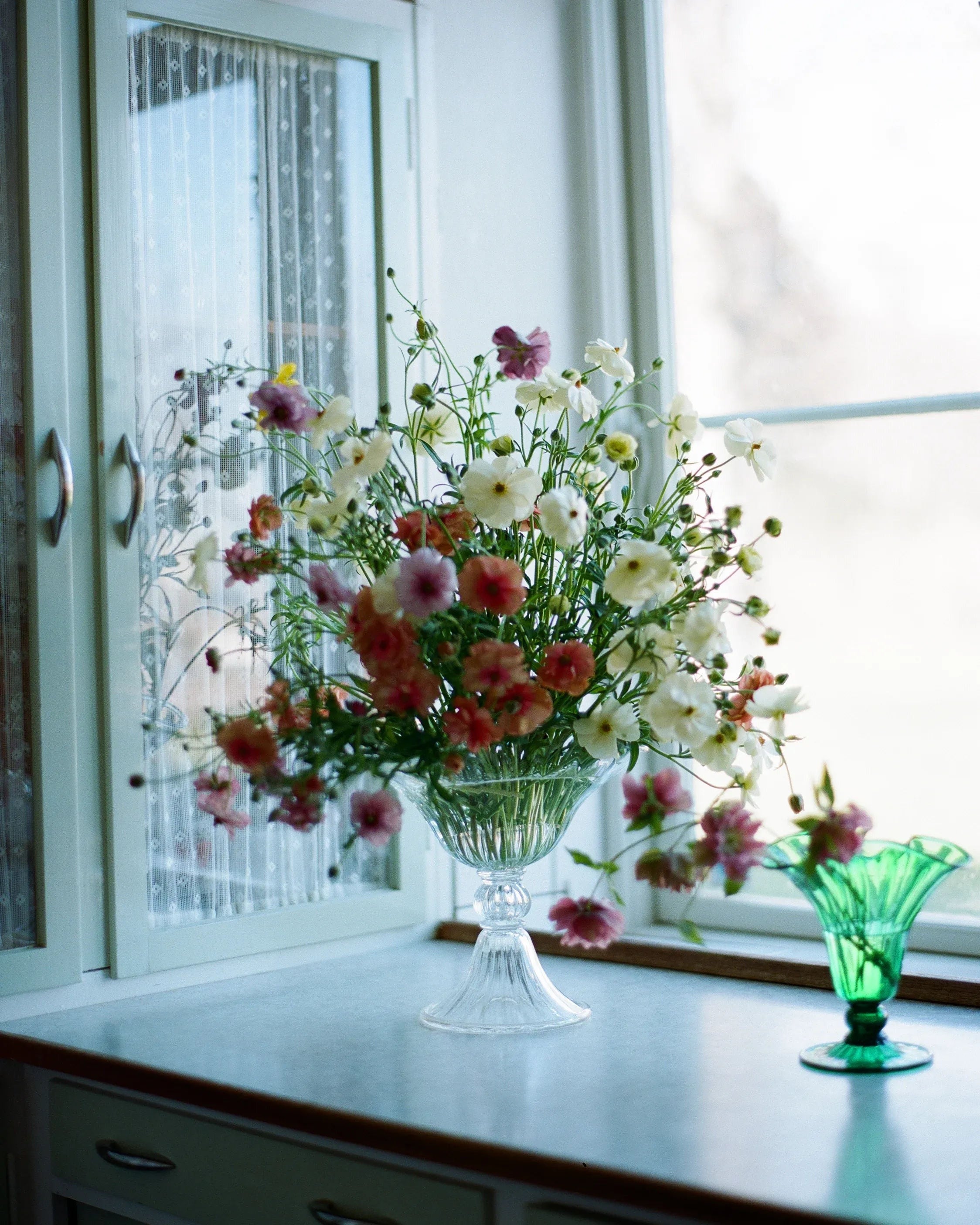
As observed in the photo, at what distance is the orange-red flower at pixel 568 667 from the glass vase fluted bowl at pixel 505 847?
0.46 ft

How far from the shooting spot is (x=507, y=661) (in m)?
1.48

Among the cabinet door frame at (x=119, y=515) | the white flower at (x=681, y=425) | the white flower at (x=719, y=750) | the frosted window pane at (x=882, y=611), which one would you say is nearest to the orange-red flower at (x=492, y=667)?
the white flower at (x=719, y=750)

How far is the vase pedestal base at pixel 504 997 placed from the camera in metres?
1.71

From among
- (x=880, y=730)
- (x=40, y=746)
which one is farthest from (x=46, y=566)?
(x=880, y=730)

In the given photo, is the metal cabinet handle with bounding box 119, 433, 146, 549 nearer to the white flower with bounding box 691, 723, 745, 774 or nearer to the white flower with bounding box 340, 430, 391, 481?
the white flower with bounding box 340, 430, 391, 481

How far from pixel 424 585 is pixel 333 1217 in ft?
2.04

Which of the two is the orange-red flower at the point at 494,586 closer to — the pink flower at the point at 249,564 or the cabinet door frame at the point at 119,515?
the pink flower at the point at 249,564

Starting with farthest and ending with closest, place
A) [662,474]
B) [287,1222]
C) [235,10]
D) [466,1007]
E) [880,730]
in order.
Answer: [662,474] < [880,730] < [235,10] < [466,1007] < [287,1222]

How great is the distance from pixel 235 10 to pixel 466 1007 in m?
1.31

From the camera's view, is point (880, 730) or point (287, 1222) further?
point (880, 730)

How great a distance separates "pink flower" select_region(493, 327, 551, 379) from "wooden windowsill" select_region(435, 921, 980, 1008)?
2.65 feet

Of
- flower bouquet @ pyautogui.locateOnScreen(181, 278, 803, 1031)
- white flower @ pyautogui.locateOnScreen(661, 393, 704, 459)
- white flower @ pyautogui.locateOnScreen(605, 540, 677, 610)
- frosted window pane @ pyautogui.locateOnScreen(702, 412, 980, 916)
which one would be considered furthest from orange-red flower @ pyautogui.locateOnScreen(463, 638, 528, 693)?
frosted window pane @ pyautogui.locateOnScreen(702, 412, 980, 916)

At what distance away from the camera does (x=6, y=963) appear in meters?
1.75

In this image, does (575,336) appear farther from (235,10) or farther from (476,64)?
(235,10)
